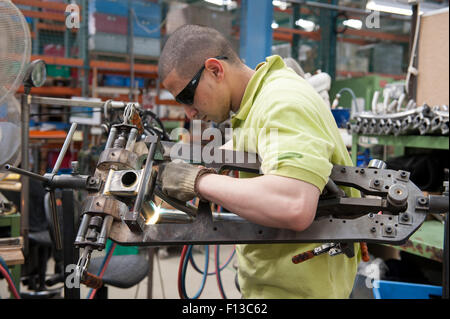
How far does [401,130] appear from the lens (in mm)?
1960

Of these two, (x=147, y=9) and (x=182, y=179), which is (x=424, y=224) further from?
(x=147, y=9)

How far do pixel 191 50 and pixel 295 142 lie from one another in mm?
426

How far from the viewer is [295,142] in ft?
2.63

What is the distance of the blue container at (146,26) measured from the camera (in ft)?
12.1

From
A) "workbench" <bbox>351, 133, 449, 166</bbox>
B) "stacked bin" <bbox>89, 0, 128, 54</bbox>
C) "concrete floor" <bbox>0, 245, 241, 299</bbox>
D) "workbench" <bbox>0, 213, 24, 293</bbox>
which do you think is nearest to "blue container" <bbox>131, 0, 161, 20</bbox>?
"stacked bin" <bbox>89, 0, 128, 54</bbox>

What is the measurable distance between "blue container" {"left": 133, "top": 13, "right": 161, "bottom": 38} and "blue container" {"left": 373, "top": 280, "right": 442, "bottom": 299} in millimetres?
2891

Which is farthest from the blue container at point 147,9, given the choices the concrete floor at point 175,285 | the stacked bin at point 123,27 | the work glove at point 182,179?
the work glove at point 182,179

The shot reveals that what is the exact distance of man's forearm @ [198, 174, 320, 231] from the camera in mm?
794

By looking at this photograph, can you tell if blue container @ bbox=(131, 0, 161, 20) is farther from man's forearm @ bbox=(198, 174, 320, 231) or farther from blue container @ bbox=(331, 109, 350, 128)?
man's forearm @ bbox=(198, 174, 320, 231)

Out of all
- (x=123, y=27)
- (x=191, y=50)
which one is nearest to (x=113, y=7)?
(x=123, y=27)

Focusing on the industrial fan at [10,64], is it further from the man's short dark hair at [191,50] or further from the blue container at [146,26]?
the blue container at [146,26]

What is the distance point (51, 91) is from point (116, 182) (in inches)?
137

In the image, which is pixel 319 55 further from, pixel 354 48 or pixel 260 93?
pixel 260 93
